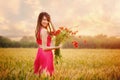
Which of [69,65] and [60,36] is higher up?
[60,36]

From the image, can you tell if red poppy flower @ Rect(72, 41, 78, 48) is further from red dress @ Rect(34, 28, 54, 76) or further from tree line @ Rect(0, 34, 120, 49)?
red dress @ Rect(34, 28, 54, 76)

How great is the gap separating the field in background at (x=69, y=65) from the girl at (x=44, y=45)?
0.11 metres

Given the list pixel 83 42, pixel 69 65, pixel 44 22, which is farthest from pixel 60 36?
pixel 83 42

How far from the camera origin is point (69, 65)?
22.6 ft

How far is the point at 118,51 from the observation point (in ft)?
24.7

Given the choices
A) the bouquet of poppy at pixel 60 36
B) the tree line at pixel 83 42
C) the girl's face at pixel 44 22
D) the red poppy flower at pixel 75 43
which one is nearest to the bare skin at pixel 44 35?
the girl's face at pixel 44 22

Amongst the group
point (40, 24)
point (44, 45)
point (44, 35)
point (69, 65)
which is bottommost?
point (69, 65)

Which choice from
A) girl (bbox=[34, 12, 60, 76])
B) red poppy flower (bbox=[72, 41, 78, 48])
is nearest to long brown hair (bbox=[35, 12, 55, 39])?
girl (bbox=[34, 12, 60, 76])

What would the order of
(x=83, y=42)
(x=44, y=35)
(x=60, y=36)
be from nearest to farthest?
1. (x=44, y=35)
2. (x=60, y=36)
3. (x=83, y=42)

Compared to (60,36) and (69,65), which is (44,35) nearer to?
(60,36)

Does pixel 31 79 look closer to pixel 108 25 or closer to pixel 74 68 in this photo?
pixel 74 68

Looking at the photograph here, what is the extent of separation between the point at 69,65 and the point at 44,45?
0.61m

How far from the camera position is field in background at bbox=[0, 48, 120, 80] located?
21.3 feet

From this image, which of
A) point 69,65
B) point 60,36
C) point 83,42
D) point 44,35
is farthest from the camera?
point 83,42
